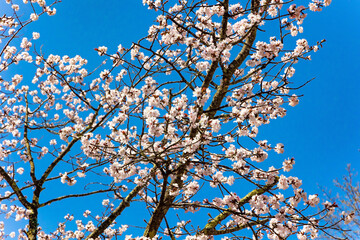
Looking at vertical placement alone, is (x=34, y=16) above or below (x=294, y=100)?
above

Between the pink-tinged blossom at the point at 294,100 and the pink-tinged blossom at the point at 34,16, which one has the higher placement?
the pink-tinged blossom at the point at 34,16

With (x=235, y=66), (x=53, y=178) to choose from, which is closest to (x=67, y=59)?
(x=53, y=178)

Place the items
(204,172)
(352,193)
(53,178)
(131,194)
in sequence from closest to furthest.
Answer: (204,172), (131,194), (53,178), (352,193)

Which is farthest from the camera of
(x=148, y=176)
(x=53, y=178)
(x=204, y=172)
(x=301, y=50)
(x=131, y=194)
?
(x=53, y=178)

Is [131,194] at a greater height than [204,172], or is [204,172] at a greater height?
[131,194]

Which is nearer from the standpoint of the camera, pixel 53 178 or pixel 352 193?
pixel 53 178

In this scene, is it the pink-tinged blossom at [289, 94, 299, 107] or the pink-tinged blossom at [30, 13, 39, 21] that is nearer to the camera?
the pink-tinged blossom at [289, 94, 299, 107]

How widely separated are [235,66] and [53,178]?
16.2 feet

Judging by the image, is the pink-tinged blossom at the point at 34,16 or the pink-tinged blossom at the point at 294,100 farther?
the pink-tinged blossom at the point at 34,16

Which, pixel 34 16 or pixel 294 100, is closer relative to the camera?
pixel 294 100

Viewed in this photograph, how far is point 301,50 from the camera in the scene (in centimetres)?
503

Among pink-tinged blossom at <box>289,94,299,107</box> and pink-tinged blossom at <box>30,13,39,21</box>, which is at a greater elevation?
pink-tinged blossom at <box>30,13,39,21</box>

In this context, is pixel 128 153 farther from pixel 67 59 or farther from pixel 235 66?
pixel 67 59

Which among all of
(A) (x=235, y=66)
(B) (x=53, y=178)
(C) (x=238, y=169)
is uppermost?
(A) (x=235, y=66)
